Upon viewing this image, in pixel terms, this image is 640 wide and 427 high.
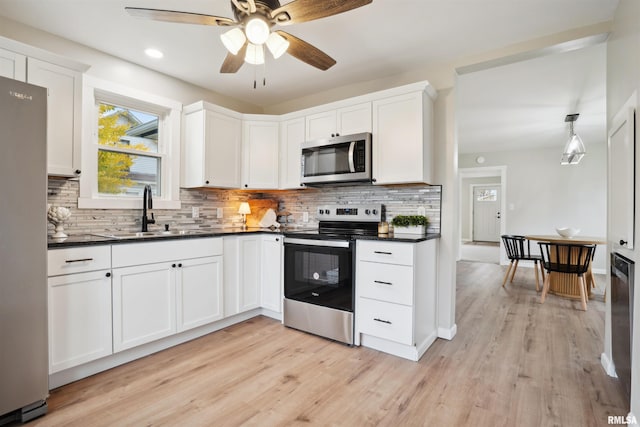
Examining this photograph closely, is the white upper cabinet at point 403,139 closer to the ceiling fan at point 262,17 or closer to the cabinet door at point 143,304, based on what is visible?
the ceiling fan at point 262,17

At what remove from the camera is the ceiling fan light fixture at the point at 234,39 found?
1818 millimetres

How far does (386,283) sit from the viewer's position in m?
2.47

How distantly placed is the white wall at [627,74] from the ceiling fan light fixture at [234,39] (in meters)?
2.04

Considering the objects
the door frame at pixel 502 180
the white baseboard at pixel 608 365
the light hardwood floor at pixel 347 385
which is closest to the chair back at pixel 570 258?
the light hardwood floor at pixel 347 385

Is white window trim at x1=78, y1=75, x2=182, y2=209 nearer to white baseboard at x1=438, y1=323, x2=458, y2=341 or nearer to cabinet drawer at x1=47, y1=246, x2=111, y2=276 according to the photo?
cabinet drawer at x1=47, y1=246, x2=111, y2=276

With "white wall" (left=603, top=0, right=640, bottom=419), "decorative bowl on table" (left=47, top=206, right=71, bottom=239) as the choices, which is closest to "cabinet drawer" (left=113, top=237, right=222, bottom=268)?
"decorative bowl on table" (left=47, top=206, right=71, bottom=239)

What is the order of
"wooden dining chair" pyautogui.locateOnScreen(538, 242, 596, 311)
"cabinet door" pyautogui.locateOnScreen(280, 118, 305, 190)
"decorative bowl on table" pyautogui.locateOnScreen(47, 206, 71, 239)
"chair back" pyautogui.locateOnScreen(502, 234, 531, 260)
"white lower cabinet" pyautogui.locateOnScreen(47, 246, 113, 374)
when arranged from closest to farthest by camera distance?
"white lower cabinet" pyautogui.locateOnScreen(47, 246, 113, 374) < "decorative bowl on table" pyautogui.locateOnScreen(47, 206, 71, 239) < "cabinet door" pyautogui.locateOnScreen(280, 118, 305, 190) < "wooden dining chair" pyautogui.locateOnScreen(538, 242, 596, 311) < "chair back" pyautogui.locateOnScreen(502, 234, 531, 260)

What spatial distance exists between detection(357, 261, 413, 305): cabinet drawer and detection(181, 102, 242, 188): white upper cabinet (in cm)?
174

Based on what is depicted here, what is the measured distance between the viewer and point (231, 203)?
3764mm

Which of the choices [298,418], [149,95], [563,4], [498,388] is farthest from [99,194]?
[563,4]

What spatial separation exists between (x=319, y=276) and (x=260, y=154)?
61.7 inches

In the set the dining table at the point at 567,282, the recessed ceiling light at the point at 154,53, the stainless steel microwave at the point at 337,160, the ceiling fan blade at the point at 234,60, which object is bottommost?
the dining table at the point at 567,282

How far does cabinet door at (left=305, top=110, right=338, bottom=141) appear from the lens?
314 cm

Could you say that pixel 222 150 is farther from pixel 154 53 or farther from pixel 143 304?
pixel 143 304
